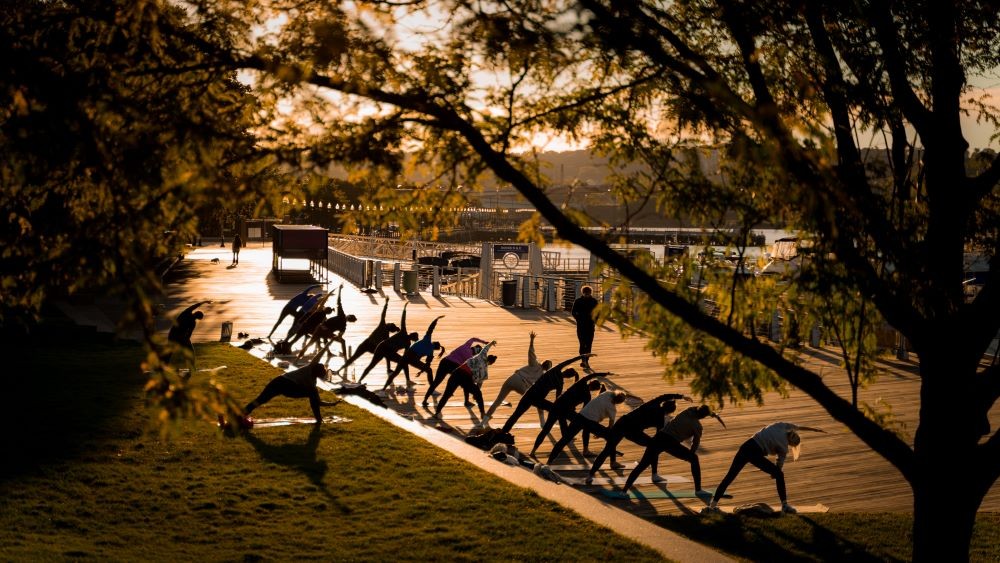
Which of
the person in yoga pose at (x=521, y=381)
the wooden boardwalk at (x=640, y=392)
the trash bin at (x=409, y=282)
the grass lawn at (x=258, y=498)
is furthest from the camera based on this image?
the trash bin at (x=409, y=282)

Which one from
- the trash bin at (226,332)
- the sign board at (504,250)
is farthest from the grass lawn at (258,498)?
the sign board at (504,250)

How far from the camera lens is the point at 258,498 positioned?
10.1 meters

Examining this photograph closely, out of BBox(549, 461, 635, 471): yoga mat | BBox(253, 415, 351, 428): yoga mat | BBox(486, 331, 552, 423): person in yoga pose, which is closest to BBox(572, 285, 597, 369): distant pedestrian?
BBox(486, 331, 552, 423): person in yoga pose

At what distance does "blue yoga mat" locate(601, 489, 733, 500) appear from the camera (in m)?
11.1

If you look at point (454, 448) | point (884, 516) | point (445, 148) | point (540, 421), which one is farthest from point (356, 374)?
point (445, 148)

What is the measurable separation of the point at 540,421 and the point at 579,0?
27.8 feet

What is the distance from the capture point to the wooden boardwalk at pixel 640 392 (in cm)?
1157

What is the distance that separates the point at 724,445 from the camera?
44.5ft

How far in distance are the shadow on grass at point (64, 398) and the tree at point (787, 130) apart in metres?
6.45

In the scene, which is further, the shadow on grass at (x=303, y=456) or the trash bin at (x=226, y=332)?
the trash bin at (x=226, y=332)

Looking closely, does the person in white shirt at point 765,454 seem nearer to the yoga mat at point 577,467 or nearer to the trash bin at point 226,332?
the yoga mat at point 577,467

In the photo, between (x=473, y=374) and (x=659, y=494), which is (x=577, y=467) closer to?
(x=659, y=494)

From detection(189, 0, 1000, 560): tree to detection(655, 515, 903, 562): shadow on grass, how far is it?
4.98 ft

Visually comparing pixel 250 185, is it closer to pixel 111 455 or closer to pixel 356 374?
pixel 111 455
